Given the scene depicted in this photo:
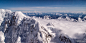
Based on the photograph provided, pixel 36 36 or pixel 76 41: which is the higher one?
pixel 36 36

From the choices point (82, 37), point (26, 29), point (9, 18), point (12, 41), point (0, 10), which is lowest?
point (12, 41)

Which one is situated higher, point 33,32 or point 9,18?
point 9,18

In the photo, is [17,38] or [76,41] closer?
[76,41]

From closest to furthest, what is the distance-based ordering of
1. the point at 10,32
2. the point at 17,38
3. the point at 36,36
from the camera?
1. the point at 36,36
2. the point at 17,38
3. the point at 10,32

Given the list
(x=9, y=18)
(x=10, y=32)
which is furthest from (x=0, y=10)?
(x=10, y=32)

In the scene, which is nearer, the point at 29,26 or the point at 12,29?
the point at 29,26

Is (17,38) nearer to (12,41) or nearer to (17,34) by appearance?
(17,34)

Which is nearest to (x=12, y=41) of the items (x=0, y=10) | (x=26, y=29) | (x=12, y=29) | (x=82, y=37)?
(x=12, y=29)

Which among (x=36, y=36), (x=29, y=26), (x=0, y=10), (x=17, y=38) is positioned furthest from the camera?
(x=0, y=10)

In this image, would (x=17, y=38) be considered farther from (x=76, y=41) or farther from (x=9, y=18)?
(x=76, y=41)
